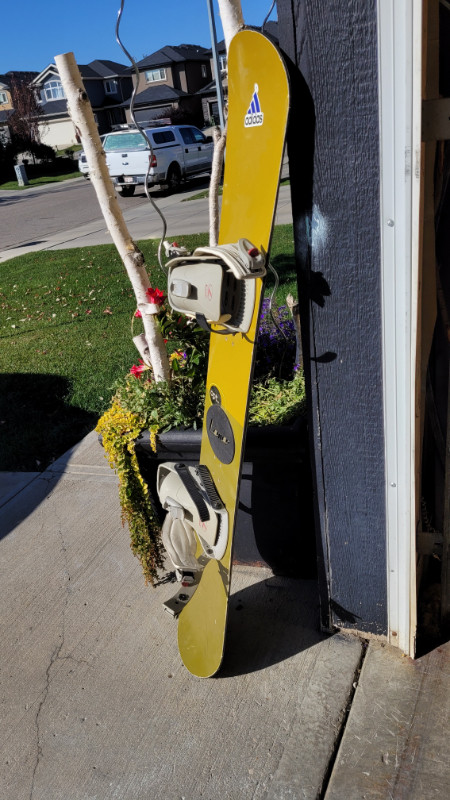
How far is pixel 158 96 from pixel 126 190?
35.5 meters

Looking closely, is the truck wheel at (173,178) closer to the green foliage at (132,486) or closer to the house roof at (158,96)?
the green foliage at (132,486)

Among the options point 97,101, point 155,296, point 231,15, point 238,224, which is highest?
point 97,101

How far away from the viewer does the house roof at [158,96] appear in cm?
4938

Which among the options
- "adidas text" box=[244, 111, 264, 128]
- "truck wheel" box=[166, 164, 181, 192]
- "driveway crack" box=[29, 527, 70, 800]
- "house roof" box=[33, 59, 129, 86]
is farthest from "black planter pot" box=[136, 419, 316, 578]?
"house roof" box=[33, 59, 129, 86]

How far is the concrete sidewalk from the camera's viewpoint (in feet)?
6.77

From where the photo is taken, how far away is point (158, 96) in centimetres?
5003

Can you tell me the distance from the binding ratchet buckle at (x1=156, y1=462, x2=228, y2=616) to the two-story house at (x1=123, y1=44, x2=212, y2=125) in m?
50.1

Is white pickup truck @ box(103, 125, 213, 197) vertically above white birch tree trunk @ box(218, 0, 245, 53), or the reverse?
white birch tree trunk @ box(218, 0, 245, 53)

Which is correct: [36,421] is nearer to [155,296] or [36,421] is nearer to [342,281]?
[155,296]

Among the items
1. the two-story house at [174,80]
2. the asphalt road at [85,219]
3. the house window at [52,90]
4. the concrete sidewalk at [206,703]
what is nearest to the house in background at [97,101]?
the house window at [52,90]

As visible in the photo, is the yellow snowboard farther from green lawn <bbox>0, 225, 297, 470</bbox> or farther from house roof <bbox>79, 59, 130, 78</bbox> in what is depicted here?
house roof <bbox>79, 59, 130, 78</bbox>

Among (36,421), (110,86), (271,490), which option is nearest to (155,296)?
(271,490)

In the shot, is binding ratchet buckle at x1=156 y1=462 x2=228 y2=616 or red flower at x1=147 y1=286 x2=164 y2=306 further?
red flower at x1=147 y1=286 x2=164 y2=306

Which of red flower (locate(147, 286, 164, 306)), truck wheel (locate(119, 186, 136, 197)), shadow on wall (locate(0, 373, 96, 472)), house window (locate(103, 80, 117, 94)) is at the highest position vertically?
house window (locate(103, 80, 117, 94))
